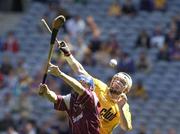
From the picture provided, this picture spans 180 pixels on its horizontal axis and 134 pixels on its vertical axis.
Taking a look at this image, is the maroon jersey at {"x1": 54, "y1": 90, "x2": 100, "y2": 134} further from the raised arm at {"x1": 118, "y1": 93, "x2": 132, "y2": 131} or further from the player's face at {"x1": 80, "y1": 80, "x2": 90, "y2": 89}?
the raised arm at {"x1": 118, "y1": 93, "x2": 132, "y2": 131}

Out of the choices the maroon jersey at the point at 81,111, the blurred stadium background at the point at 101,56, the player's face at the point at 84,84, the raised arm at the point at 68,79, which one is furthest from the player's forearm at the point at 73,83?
the blurred stadium background at the point at 101,56

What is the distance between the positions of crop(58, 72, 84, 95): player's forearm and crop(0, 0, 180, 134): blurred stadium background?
9.14 meters

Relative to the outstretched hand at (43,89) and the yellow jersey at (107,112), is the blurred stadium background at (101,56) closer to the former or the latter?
the yellow jersey at (107,112)

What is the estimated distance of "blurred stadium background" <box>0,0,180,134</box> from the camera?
884 inches

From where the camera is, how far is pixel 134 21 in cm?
2566

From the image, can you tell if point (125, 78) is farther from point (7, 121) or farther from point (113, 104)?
point (7, 121)

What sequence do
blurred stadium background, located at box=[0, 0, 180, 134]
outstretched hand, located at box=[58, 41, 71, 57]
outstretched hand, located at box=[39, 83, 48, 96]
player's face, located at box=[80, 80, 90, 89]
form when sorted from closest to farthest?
outstretched hand, located at box=[39, 83, 48, 96] < player's face, located at box=[80, 80, 90, 89] < outstretched hand, located at box=[58, 41, 71, 57] < blurred stadium background, located at box=[0, 0, 180, 134]

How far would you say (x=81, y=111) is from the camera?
38.9ft

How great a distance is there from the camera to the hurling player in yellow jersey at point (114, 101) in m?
12.2

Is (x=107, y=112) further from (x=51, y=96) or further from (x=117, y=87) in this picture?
(x=51, y=96)

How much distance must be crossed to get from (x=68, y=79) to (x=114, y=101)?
4.29 ft

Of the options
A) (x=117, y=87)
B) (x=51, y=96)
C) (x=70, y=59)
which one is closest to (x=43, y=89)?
(x=51, y=96)

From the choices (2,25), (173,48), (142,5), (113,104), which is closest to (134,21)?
→ (142,5)

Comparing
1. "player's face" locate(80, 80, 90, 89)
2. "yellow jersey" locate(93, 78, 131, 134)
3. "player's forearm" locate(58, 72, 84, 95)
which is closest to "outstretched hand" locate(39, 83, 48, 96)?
"player's forearm" locate(58, 72, 84, 95)
